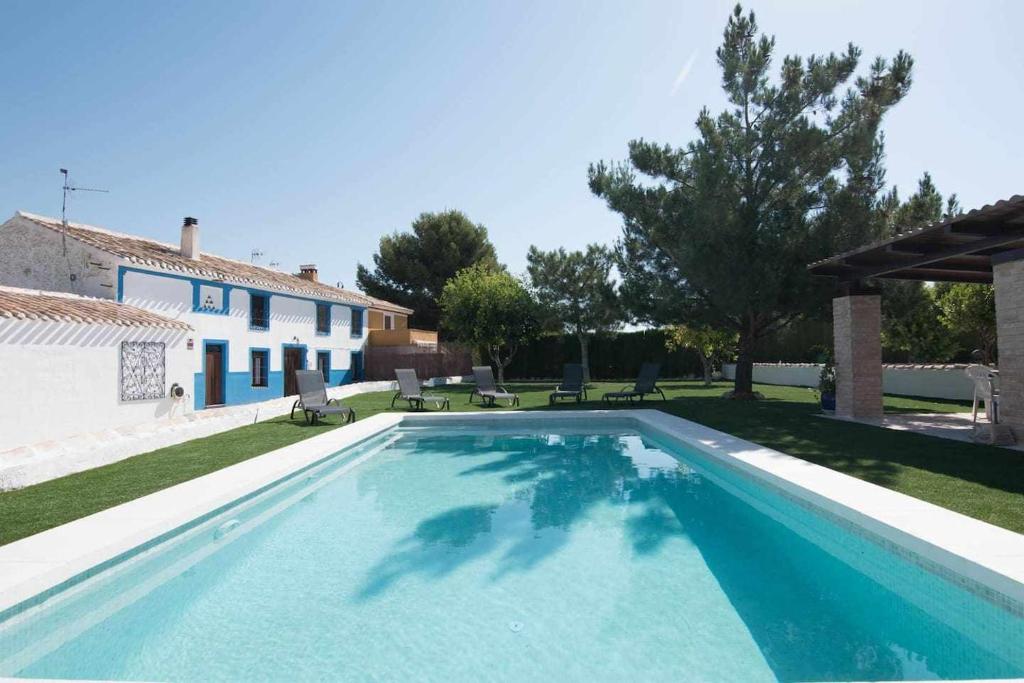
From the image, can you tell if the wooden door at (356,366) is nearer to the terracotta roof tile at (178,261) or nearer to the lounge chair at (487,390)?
the terracotta roof tile at (178,261)

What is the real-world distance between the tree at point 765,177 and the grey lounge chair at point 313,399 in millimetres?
9488

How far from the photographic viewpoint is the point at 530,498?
22.1ft

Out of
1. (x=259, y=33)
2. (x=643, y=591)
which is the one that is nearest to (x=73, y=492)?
(x=643, y=591)

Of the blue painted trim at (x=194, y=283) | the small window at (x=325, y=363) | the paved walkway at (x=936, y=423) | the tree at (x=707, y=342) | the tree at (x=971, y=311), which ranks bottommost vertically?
the paved walkway at (x=936, y=423)

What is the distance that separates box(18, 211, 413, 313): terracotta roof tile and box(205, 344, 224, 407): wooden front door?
242 cm

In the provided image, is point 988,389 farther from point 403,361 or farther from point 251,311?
point 403,361

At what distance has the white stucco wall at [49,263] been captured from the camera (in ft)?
53.5

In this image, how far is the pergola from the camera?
26.5 feet

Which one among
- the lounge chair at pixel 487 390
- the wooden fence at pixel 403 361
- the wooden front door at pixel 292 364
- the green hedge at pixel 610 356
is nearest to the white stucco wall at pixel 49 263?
the wooden front door at pixel 292 364

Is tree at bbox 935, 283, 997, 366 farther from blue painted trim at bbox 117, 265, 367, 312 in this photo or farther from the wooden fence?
blue painted trim at bbox 117, 265, 367, 312

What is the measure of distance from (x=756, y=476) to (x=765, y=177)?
11551 mm

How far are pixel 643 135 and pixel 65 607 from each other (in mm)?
17181

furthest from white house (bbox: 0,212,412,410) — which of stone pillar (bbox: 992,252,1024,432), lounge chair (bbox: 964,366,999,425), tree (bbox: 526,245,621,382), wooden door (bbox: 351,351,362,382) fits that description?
stone pillar (bbox: 992,252,1024,432)

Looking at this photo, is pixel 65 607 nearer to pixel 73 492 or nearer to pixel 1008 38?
pixel 73 492
